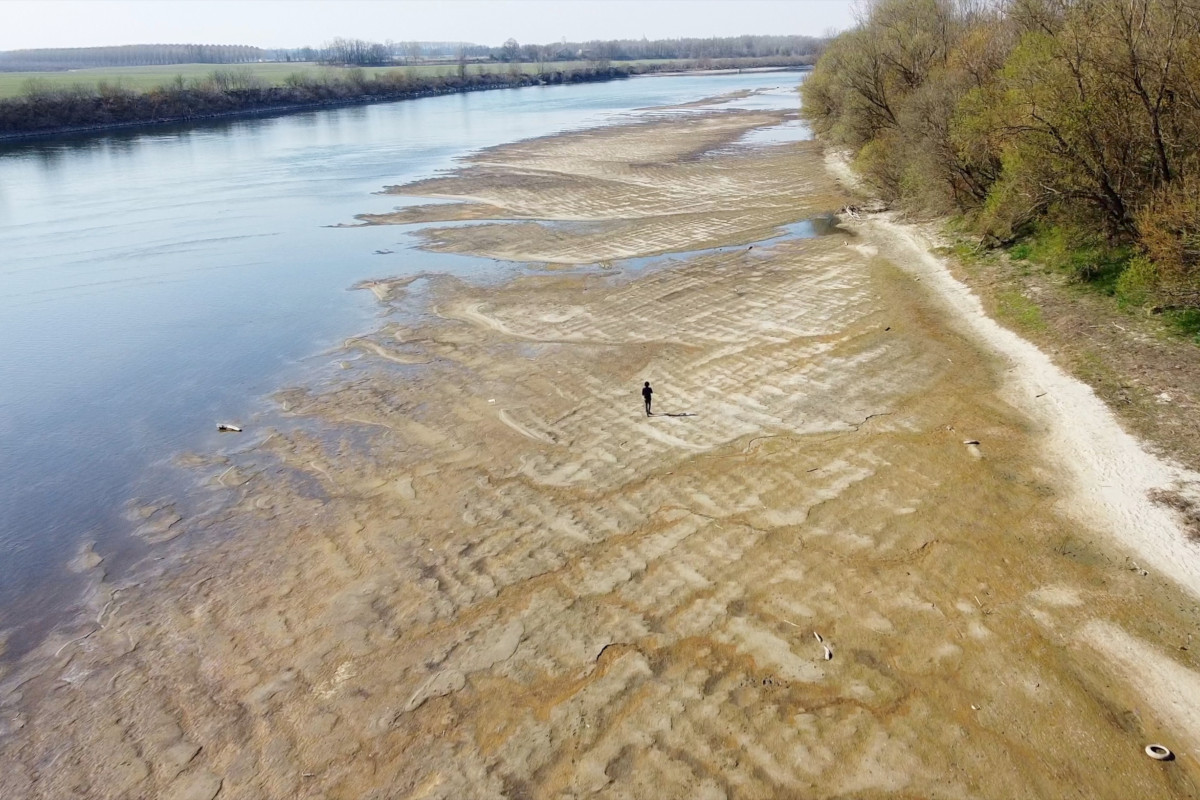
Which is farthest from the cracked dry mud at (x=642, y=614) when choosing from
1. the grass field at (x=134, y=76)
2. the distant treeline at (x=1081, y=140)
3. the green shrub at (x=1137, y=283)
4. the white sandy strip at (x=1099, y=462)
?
the grass field at (x=134, y=76)

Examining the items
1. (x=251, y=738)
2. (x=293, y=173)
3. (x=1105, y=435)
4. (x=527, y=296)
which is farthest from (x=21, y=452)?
(x=293, y=173)

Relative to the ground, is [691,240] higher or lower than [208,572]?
higher

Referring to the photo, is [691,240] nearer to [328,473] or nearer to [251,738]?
[328,473]

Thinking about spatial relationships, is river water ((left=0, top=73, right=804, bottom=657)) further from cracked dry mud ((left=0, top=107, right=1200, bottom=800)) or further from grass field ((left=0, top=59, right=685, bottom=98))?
grass field ((left=0, top=59, right=685, bottom=98))

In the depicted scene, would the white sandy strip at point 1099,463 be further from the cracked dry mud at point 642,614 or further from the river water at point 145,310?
the river water at point 145,310

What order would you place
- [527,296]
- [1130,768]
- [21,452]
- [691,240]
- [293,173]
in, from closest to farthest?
[1130,768] → [21,452] → [527,296] → [691,240] → [293,173]
